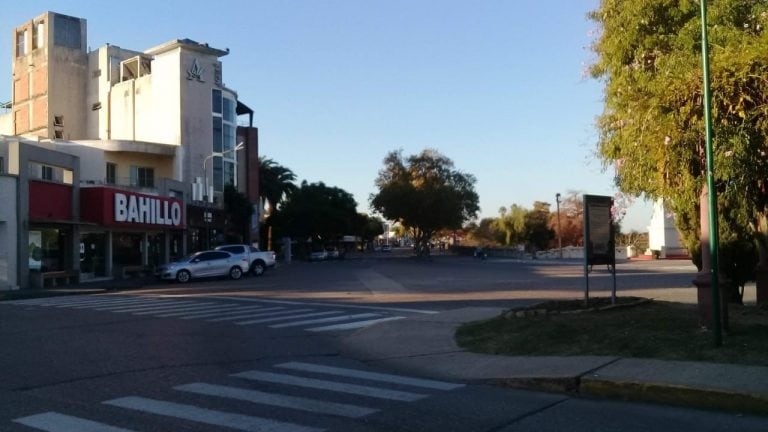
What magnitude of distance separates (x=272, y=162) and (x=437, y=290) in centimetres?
7139

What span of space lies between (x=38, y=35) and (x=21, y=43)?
3.53 m

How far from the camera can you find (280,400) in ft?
27.1

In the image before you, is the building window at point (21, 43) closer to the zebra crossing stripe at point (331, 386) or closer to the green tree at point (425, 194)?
the green tree at point (425, 194)

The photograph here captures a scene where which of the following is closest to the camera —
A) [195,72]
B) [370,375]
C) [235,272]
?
[370,375]

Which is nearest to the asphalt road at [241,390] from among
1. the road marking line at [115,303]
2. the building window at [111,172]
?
the road marking line at [115,303]

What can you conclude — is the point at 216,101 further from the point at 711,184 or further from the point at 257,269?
the point at 711,184

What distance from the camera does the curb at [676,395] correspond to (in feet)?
24.4

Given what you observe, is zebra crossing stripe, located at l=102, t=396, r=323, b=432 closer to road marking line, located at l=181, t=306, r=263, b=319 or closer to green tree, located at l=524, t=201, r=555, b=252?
road marking line, located at l=181, t=306, r=263, b=319

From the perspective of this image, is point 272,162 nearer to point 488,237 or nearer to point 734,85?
point 488,237

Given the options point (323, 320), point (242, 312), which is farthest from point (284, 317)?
point (242, 312)

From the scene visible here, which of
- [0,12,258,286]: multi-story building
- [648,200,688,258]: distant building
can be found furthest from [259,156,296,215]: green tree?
[648,200,688,258]: distant building

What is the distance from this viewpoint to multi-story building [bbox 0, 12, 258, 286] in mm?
45688

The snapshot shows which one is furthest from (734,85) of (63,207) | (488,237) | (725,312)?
(488,237)

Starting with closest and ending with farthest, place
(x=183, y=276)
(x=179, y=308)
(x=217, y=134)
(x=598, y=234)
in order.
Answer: (x=598, y=234) → (x=179, y=308) → (x=183, y=276) → (x=217, y=134)
